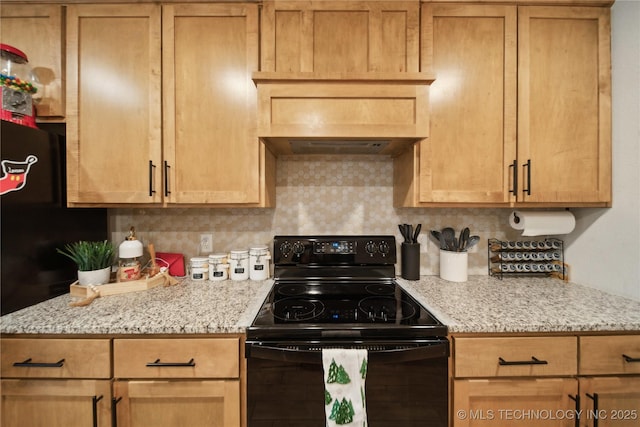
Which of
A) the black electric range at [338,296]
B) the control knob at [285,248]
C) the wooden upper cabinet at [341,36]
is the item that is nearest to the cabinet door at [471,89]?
the wooden upper cabinet at [341,36]

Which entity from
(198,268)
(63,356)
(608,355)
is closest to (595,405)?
(608,355)

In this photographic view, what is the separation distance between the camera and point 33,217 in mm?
1249

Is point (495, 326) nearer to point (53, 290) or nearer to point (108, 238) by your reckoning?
point (53, 290)

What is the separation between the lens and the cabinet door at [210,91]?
1372 mm

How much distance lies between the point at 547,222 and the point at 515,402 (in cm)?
102

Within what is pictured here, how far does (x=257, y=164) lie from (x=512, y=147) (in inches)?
51.7

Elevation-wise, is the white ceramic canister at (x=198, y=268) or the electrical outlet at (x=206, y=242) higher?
the electrical outlet at (x=206, y=242)

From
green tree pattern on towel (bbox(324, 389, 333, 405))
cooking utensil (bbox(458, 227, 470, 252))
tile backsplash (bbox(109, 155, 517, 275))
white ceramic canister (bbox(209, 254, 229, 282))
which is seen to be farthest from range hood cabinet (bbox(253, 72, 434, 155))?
green tree pattern on towel (bbox(324, 389, 333, 405))

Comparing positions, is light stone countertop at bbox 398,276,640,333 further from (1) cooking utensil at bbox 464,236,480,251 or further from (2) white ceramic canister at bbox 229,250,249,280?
(2) white ceramic canister at bbox 229,250,249,280

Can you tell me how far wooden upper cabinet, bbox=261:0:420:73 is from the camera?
1.34 m

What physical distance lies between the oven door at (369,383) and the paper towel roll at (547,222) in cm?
102

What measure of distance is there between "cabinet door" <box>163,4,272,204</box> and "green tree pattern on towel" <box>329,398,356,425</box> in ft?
3.51

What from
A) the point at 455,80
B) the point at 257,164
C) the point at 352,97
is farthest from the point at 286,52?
the point at 455,80

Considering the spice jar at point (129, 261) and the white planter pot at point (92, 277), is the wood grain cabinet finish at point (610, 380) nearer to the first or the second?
the spice jar at point (129, 261)
